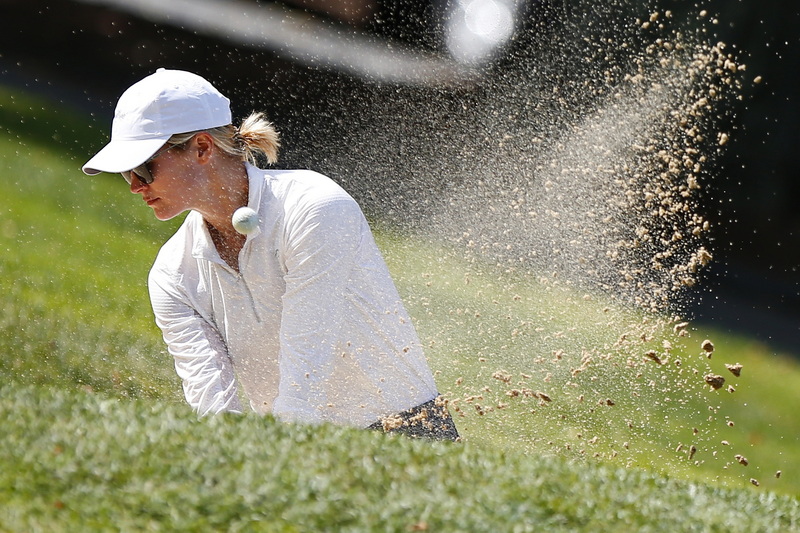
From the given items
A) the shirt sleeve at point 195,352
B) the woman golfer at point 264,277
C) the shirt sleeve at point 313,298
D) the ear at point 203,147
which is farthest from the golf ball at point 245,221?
the shirt sleeve at point 195,352

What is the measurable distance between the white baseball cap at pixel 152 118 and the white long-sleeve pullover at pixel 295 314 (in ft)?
1.09

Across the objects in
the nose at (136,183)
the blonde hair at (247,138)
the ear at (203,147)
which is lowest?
the nose at (136,183)

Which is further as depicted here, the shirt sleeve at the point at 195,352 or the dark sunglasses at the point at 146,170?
the shirt sleeve at the point at 195,352

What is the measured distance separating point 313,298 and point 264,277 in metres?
0.31

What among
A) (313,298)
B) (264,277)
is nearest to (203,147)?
(264,277)

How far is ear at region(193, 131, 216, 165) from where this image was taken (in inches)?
156

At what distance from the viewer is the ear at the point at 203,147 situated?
395cm

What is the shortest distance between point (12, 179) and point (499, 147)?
18.0ft

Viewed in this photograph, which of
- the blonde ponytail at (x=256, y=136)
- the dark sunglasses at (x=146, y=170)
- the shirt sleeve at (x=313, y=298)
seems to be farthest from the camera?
the blonde ponytail at (x=256, y=136)

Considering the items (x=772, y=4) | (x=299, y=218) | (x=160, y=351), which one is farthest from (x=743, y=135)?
(x=299, y=218)

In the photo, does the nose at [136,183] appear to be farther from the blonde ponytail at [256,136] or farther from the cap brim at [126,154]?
the blonde ponytail at [256,136]

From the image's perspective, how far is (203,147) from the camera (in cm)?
397

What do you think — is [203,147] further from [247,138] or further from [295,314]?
[295,314]

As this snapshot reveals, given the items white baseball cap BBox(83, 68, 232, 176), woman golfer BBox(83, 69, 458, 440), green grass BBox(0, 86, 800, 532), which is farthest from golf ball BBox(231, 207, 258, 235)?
green grass BBox(0, 86, 800, 532)
